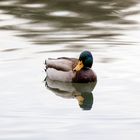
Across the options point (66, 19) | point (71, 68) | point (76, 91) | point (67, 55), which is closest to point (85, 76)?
point (71, 68)

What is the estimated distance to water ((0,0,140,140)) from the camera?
44.1 ft

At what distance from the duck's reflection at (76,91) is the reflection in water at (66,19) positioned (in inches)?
132

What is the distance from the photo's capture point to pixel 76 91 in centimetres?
1647

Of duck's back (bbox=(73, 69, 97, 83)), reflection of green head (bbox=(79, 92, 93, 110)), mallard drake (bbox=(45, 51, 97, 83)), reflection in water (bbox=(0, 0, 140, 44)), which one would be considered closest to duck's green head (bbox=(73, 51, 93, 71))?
mallard drake (bbox=(45, 51, 97, 83))

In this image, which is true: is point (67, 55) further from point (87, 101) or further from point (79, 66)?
point (87, 101)

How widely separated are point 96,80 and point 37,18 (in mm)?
7307

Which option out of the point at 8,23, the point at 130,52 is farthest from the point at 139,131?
the point at 8,23

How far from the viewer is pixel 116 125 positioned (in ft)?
44.1

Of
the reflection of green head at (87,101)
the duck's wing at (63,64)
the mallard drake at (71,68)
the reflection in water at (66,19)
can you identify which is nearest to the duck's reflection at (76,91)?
the reflection of green head at (87,101)

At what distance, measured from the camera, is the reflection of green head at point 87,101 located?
594 inches

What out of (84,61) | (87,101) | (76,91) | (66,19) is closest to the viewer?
(87,101)

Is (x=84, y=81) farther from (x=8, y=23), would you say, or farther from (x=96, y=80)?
(x=8, y=23)

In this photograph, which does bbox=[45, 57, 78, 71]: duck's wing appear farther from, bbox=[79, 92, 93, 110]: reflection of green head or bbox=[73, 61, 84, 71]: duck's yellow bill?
bbox=[79, 92, 93, 110]: reflection of green head

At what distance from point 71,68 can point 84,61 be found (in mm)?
368
